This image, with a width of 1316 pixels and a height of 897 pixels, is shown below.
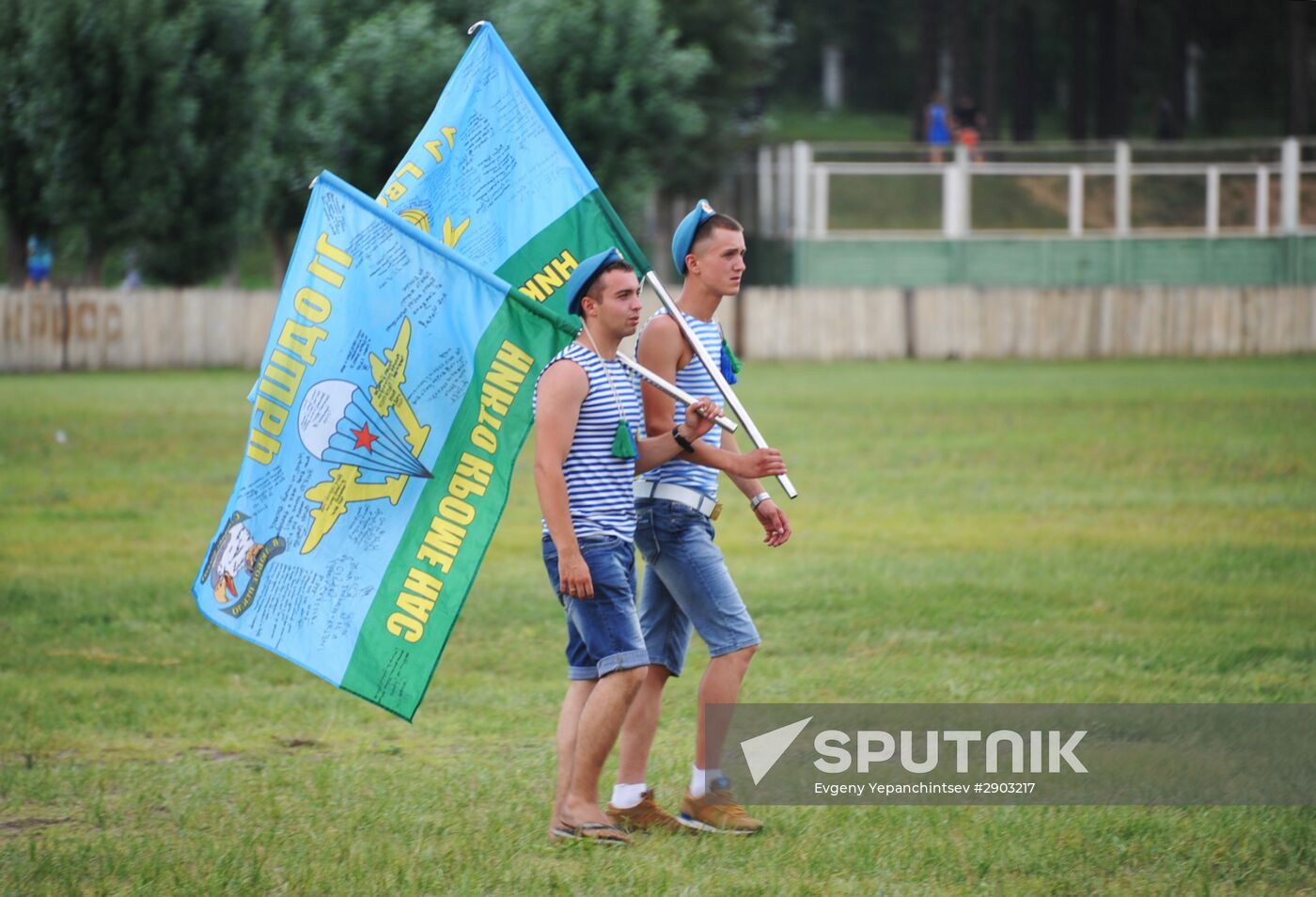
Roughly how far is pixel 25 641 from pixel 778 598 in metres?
4.65

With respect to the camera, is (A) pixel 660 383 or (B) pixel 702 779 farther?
(B) pixel 702 779

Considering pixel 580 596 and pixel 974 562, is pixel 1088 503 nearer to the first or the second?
pixel 974 562

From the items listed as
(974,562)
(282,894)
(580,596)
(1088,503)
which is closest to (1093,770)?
(580,596)

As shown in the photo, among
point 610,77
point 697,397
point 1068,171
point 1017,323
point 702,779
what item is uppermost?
point 610,77

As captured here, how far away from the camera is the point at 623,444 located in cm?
607

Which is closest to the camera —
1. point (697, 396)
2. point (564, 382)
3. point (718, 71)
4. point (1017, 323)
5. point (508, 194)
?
point (564, 382)

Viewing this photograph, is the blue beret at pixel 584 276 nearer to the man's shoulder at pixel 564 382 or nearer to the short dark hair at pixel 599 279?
the short dark hair at pixel 599 279

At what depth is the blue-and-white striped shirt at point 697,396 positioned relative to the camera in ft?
21.1

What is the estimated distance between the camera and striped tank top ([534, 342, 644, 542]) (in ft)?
20.1

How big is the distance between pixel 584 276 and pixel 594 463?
655 millimetres

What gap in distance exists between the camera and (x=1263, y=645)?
984 cm

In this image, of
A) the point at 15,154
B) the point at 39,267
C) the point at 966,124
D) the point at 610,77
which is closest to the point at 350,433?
the point at 15,154

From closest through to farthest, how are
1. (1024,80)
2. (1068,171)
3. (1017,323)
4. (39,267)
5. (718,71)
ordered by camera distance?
(1017,323) < (1068,171) < (718,71) < (39,267) < (1024,80)

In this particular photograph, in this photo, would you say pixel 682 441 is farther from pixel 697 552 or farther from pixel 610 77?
pixel 610 77
